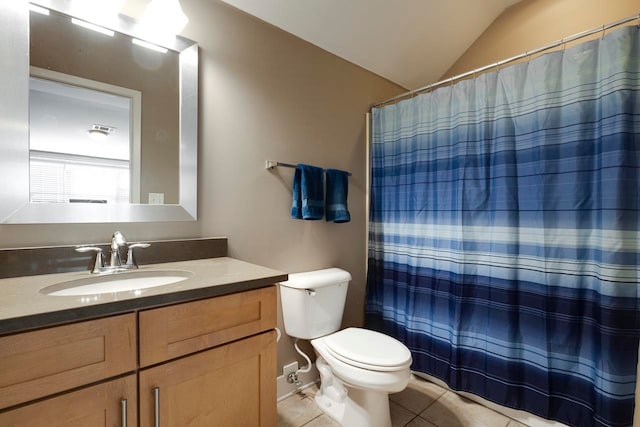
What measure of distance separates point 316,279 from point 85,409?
43.2 inches

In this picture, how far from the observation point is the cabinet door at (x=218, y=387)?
871 millimetres

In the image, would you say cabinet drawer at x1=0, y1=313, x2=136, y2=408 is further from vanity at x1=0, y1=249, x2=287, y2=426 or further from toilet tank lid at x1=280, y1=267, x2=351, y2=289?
toilet tank lid at x1=280, y1=267, x2=351, y2=289

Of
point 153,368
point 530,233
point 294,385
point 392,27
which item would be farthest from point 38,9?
point 530,233

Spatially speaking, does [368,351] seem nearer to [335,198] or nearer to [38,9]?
[335,198]

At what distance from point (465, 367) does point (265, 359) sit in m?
1.22

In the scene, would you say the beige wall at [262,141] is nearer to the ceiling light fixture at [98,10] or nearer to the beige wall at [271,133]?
the beige wall at [271,133]

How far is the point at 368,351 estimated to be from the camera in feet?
4.67

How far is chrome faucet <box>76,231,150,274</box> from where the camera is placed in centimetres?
113

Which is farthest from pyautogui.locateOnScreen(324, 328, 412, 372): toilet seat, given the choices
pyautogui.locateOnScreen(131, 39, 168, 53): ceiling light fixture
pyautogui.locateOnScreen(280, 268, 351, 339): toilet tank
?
pyautogui.locateOnScreen(131, 39, 168, 53): ceiling light fixture

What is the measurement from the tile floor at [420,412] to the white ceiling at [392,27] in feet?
7.09

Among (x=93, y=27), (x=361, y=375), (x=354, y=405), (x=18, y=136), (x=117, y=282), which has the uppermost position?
(x=93, y=27)

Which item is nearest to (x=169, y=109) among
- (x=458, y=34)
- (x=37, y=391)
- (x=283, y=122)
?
(x=283, y=122)

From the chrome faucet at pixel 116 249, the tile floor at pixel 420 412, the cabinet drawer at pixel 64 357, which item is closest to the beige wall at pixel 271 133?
the tile floor at pixel 420 412

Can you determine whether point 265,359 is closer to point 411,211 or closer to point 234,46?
point 411,211
